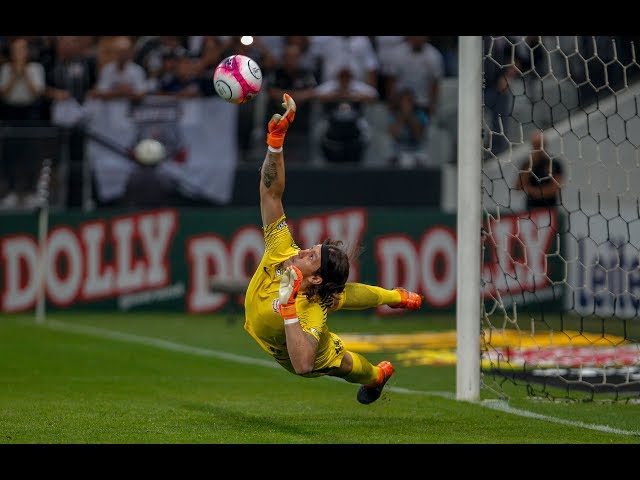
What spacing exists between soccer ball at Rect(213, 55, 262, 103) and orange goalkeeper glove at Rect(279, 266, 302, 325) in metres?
1.53

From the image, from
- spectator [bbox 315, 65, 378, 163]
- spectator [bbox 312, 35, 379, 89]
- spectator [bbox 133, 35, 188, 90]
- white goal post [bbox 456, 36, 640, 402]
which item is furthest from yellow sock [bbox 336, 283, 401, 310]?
spectator [bbox 133, 35, 188, 90]

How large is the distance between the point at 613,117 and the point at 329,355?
11397 mm

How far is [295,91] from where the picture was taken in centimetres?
2023

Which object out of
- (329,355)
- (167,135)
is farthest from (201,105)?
(329,355)

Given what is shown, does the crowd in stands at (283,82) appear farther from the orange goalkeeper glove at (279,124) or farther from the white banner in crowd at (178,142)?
the orange goalkeeper glove at (279,124)

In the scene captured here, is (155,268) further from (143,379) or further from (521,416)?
(521,416)

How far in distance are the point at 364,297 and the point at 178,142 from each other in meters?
10.9

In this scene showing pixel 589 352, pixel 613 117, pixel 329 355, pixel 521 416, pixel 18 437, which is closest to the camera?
pixel 18 437

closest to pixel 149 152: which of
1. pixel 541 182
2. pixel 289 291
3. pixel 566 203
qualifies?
pixel 541 182

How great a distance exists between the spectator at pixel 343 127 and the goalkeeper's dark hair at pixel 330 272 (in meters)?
11.5

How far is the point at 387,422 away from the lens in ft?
29.0

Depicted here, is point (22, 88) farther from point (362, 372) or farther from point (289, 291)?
point (289, 291)

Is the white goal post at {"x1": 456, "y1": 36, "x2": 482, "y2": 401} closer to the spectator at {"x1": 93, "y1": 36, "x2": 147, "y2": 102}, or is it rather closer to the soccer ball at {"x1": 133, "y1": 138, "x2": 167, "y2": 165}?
the soccer ball at {"x1": 133, "y1": 138, "x2": 167, "y2": 165}

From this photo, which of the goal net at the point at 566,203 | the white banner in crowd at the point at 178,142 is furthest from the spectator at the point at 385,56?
the white banner in crowd at the point at 178,142
